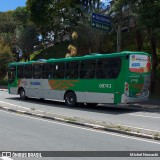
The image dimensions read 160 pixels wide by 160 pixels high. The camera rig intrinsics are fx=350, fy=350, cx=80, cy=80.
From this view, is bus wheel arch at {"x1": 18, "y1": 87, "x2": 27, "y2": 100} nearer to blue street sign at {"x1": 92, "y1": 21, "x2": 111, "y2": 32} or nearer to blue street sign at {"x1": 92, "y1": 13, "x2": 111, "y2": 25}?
blue street sign at {"x1": 92, "y1": 21, "x2": 111, "y2": 32}

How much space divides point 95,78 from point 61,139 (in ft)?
30.2

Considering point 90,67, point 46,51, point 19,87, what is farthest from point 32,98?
point 46,51

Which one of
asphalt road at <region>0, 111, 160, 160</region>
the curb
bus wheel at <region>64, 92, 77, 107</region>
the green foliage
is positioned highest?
the green foliage

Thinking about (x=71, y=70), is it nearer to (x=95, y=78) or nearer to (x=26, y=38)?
(x=95, y=78)

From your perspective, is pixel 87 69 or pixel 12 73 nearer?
pixel 87 69

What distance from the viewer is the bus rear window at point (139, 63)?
17.6 meters

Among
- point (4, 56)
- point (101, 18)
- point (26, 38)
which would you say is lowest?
point (4, 56)

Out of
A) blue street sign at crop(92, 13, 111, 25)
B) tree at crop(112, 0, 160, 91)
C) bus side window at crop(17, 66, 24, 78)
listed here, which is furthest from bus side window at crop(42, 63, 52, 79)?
tree at crop(112, 0, 160, 91)

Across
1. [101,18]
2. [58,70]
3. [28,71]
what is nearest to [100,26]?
[101,18]

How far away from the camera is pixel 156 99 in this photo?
23.0 m

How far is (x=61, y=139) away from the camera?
9914 mm

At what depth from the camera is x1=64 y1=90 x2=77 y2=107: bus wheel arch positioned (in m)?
20.3

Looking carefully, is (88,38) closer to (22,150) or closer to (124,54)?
(124,54)

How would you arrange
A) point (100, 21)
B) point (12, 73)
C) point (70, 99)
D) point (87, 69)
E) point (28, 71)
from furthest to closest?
point (12, 73)
point (28, 71)
point (100, 21)
point (70, 99)
point (87, 69)
